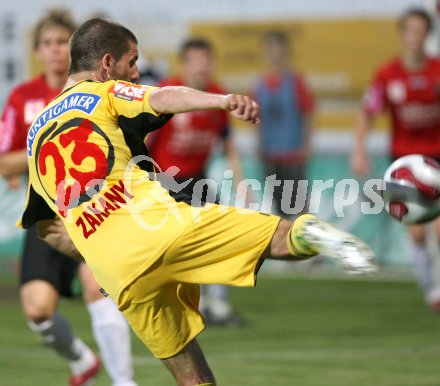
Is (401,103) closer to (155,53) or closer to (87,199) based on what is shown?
(155,53)

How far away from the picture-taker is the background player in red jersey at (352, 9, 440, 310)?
11914mm

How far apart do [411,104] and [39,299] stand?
5488 mm

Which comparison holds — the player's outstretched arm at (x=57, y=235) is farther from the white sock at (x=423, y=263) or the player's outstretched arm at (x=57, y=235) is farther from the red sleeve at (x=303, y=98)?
the red sleeve at (x=303, y=98)

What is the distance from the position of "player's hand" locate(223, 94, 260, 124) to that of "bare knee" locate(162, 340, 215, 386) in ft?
4.66

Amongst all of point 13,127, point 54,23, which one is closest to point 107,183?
point 13,127

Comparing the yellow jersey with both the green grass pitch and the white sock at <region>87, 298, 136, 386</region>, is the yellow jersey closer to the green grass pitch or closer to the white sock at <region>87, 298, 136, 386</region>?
the white sock at <region>87, 298, 136, 386</region>

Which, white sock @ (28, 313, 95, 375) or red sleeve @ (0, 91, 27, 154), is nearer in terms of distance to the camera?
white sock @ (28, 313, 95, 375)

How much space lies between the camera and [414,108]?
12.0 meters

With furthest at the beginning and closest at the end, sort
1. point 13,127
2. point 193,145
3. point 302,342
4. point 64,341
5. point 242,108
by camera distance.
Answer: point 193,145, point 302,342, point 13,127, point 64,341, point 242,108

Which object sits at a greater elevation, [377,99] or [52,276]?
[377,99]

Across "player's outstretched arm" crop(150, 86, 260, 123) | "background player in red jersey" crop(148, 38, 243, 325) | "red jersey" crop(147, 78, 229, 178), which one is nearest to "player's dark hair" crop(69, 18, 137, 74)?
"player's outstretched arm" crop(150, 86, 260, 123)

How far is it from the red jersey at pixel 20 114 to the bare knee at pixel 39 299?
96 centimetres

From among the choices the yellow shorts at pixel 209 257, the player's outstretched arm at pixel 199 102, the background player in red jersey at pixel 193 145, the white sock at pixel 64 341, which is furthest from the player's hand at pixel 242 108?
the background player in red jersey at pixel 193 145

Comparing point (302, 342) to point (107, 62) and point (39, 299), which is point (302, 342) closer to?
point (39, 299)
